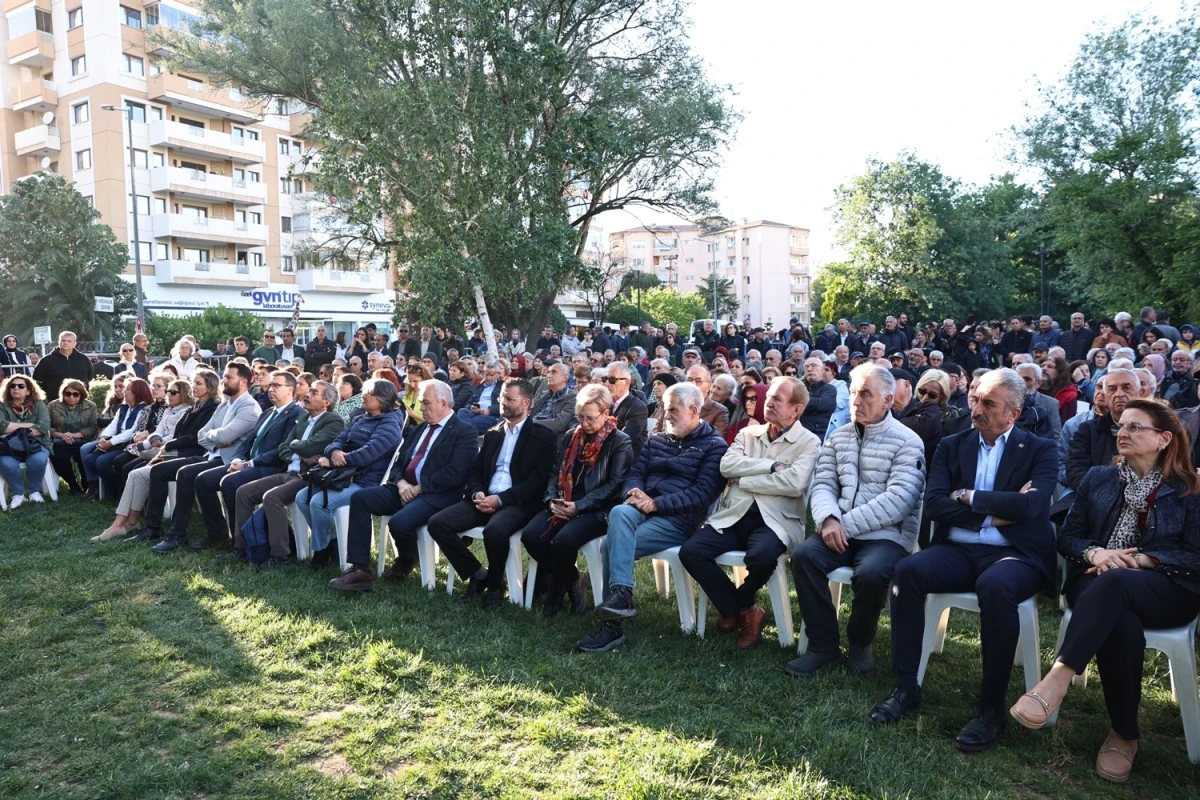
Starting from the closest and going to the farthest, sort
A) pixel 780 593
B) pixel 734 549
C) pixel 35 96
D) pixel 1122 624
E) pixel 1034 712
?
pixel 1034 712, pixel 1122 624, pixel 780 593, pixel 734 549, pixel 35 96

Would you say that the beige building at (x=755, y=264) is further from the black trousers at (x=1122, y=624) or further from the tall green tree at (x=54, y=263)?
the black trousers at (x=1122, y=624)

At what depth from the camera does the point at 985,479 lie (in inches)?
148

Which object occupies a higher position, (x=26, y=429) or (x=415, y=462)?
(x=26, y=429)

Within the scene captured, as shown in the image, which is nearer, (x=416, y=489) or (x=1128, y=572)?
(x=1128, y=572)

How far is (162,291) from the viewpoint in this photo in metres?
35.7

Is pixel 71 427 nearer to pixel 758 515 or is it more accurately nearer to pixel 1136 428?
pixel 758 515

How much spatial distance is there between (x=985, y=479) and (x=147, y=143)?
40.2 meters

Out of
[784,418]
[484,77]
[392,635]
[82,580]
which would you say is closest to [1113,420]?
[784,418]

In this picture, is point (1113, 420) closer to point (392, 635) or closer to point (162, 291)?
point (392, 635)

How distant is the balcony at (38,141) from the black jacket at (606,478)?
41.1 metres

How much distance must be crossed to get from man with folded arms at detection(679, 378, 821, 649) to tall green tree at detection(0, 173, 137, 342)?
102ft

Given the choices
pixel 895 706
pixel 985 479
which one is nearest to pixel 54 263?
pixel 985 479

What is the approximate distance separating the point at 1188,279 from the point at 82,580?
2393cm

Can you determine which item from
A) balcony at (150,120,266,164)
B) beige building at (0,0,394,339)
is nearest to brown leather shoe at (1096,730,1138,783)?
A: beige building at (0,0,394,339)
